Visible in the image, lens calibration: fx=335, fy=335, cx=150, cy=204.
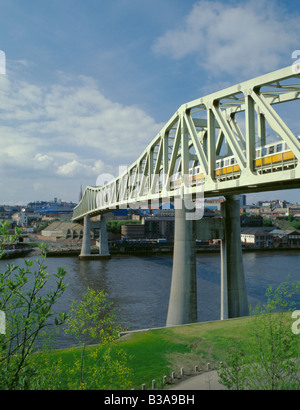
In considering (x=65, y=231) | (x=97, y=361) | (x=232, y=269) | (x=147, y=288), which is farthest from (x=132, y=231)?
(x=97, y=361)

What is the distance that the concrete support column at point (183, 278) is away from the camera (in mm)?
21688

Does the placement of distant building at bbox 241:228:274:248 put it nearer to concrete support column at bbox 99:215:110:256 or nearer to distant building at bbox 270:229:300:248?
distant building at bbox 270:229:300:248

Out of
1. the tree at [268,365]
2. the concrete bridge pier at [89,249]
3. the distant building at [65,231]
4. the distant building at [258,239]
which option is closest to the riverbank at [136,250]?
the distant building at [258,239]

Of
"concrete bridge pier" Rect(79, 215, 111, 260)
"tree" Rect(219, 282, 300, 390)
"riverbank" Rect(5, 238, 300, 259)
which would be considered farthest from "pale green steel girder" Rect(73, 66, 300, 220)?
"riverbank" Rect(5, 238, 300, 259)

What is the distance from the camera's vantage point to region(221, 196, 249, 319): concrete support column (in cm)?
2381

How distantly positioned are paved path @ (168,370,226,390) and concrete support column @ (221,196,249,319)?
1013cm

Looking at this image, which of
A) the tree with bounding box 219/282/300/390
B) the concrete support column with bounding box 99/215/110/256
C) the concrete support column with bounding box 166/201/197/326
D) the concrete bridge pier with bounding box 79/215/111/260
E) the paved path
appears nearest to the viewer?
the tree with bounding box 219/282/300/390

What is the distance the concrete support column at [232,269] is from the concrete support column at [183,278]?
3316mm

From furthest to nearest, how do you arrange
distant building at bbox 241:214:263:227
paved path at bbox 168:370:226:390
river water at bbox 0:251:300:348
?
1. distant building at bbox 241:214:263:227
2. river water at bbox 0:251:300:348
3. paved path at bbox 168:370:226:390

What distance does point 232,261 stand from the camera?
967 inches

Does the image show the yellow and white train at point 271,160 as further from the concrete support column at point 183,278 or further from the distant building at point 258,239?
the distant building at point 258,239

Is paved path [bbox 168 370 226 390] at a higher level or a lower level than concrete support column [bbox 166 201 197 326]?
lower

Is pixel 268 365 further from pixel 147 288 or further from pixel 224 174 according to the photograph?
pixel 147 288

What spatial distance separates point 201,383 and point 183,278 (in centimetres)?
941
